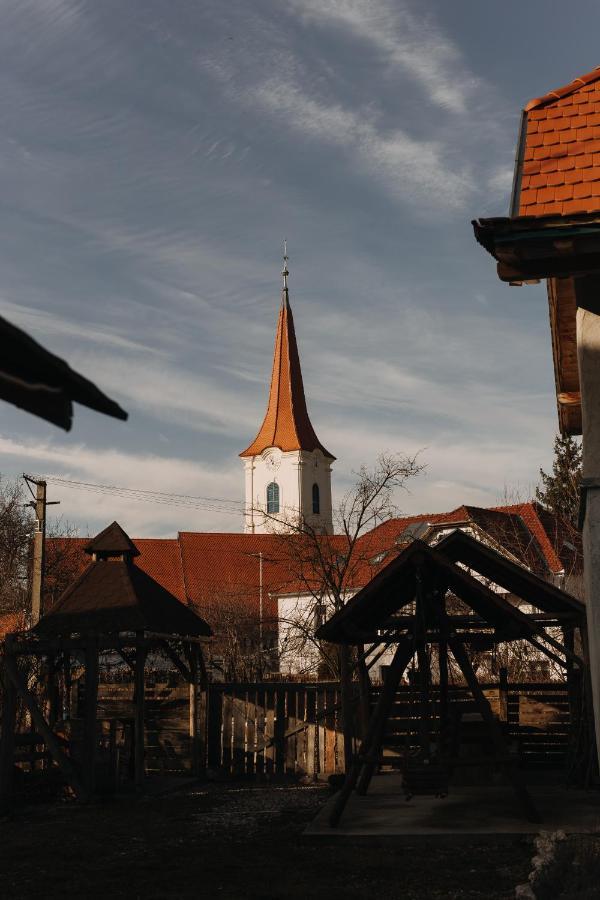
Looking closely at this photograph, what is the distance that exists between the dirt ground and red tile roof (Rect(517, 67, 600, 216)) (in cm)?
512

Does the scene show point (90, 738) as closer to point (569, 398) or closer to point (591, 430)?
point (569, 398)

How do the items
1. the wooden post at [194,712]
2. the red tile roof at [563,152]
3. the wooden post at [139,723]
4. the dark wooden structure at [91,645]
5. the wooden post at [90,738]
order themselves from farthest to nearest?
the wooden post at [194,712], the wooden post at [139,723], the wooden post at [90,738], the dark wooden structure at [91,645], the red tile roof at [563,152]

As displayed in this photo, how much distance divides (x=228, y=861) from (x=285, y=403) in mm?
69909

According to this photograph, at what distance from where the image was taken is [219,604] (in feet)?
179

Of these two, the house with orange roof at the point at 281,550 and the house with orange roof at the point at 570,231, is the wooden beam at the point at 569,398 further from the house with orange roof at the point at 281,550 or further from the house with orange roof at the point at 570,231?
the house with orange roof at the point at 281,550

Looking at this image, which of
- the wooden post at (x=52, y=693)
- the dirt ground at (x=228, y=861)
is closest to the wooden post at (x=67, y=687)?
the wooden post at (x=52, y=693)

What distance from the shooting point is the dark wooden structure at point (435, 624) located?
10602mm

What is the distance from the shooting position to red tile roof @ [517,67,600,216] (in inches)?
238

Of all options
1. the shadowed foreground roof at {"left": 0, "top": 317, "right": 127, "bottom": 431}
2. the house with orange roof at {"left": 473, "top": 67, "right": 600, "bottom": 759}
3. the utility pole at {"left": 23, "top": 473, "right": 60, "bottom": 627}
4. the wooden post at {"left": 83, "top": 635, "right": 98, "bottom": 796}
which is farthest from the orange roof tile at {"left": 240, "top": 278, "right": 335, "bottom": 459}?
the shadowed foreground roof at {"left": 0, "top": 317, "right": 127, "bottom": 431}

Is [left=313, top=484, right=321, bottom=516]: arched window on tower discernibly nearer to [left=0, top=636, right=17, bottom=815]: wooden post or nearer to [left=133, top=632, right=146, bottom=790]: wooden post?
[left=133, top=632, right=146, bottom=790]: wooden post

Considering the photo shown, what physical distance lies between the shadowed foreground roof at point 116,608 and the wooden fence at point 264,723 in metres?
1.67

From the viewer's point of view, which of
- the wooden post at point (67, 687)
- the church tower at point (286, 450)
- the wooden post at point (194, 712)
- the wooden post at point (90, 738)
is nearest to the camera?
the wooden post at point (90, 738)

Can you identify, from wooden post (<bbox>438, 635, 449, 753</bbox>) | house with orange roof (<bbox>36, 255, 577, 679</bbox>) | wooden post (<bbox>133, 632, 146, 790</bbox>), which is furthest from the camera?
house with orange roof (<bbox>36, 255, 577, 679</bbox>)

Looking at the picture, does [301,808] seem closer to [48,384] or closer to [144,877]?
[144,877]
